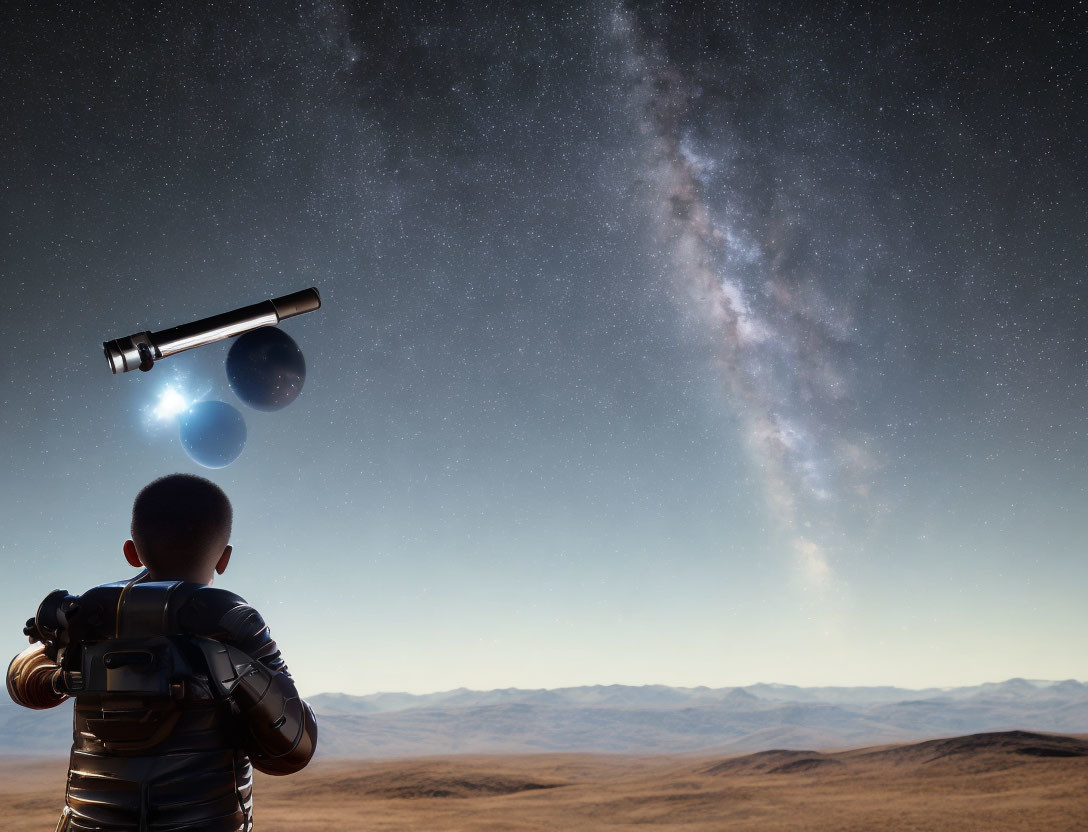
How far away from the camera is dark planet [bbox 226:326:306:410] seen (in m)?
4.20

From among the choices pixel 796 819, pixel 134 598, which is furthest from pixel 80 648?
pixel 796 819

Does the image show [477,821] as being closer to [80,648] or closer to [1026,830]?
[1026,830]

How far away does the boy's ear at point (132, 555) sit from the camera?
2.51 m

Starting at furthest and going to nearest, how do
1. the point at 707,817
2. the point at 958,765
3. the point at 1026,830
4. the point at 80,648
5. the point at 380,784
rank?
1. the point at 380,784
2. the point at 958,765
3. the point at 707,817
4. the point at 1026,830
5. the point at 80,648

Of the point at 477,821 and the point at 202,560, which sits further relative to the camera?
the point at 477,821

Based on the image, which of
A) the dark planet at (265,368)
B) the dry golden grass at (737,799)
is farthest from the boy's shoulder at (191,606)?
the dry golden grass at (737,799)

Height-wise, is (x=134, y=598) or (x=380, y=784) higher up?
(x=134, y=598)

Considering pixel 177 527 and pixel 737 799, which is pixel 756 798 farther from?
pixel 177 527

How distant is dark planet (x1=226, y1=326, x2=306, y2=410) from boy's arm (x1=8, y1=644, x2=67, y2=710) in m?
1.98

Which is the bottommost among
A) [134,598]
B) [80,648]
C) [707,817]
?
[707,817]

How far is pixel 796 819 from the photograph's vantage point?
2250 cm

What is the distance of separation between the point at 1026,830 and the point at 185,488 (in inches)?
906

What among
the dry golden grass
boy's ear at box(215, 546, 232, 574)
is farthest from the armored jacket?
the dry golden grass

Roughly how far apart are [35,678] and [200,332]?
5.77 ft
